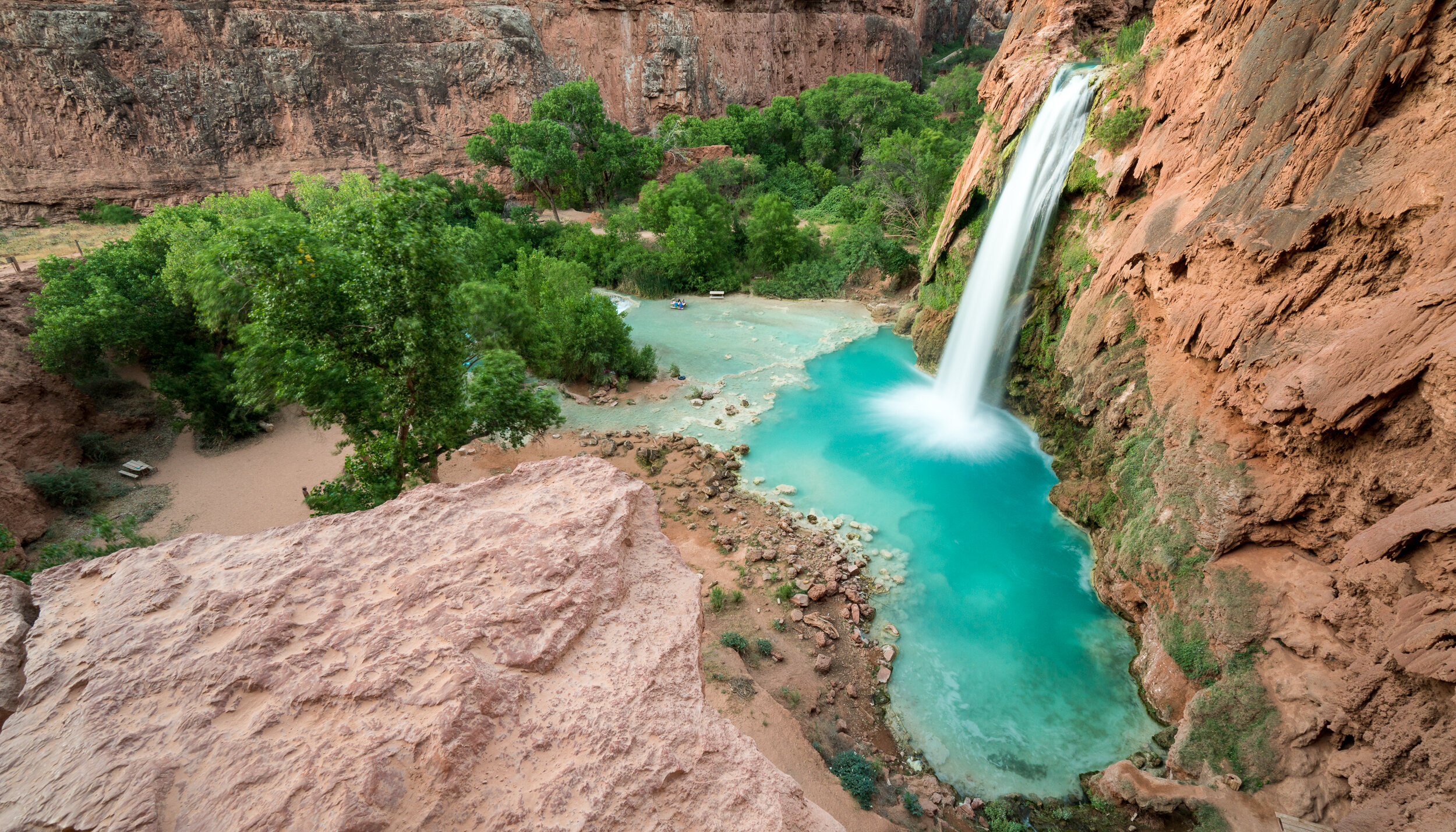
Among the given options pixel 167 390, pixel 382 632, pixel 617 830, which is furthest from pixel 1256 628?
pixel 167 390

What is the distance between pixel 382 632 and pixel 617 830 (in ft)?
5.70

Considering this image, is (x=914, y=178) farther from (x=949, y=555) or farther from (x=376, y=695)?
(x=376, y=695)

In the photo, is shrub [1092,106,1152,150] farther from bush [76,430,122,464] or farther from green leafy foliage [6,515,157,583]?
bush [76,430,122,464]

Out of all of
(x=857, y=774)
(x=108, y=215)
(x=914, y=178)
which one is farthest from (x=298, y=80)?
(x=857, y=774)

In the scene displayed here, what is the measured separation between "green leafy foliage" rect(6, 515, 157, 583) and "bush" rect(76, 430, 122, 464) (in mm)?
2636

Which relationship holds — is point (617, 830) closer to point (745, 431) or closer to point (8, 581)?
point (8, 581)

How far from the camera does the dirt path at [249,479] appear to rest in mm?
13297

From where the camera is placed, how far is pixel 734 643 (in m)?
10.1

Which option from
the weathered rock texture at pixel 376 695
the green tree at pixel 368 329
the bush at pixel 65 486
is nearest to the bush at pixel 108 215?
the bush at pixel 65 486

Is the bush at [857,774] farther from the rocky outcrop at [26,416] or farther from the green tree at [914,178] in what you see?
the green tree at [914,178]

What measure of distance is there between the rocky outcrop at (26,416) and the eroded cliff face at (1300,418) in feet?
66.8

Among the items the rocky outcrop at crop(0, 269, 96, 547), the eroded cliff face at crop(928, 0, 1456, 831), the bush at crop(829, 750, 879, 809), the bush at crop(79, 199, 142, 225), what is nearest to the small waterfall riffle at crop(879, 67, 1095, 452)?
the eroded cliff face at crop(928, 0, 1456, 831)

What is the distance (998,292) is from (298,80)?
1559 inches

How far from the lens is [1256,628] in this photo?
8.62m
